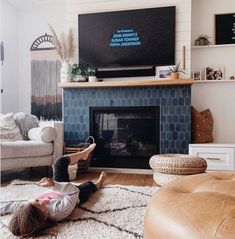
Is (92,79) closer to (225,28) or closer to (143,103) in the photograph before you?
(143,103)

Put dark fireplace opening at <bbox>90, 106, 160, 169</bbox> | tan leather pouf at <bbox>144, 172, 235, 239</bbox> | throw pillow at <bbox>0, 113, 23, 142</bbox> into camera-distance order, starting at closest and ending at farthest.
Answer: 1. tan leather pouf at <bbox>144, 172, 235, 239</bbox>
2. throw pillow at <bbox>0, 113, 23, 142</bbox>
3. dark fireplace opening at <bbox>90, 106, 160, 169</bbox>

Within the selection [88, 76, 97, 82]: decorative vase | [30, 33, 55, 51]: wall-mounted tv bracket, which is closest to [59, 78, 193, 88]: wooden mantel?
[88, 76, 97, 82]: decorative vase

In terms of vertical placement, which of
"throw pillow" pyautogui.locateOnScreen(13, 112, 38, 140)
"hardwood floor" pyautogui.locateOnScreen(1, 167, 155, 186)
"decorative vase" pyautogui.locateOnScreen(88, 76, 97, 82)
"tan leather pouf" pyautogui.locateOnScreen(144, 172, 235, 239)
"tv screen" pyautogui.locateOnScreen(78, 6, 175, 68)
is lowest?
"hardwood floor" pyautogui.locateOnScreen(1, 167, 155, 186)

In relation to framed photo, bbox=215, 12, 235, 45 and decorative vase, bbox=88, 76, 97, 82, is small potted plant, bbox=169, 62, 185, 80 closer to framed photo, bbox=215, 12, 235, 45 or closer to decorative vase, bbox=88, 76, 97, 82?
framed photo, bbox=215, 12, 235, 45

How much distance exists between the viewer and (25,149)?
289 centimetres

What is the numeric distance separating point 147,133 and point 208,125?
2.54 ft

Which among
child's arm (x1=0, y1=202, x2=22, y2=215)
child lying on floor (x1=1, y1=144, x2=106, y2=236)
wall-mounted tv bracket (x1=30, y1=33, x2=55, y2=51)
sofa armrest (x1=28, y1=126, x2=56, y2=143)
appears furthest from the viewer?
wall-mounted tv bracket (x1=30, y1=33, x2=55, y2=51)

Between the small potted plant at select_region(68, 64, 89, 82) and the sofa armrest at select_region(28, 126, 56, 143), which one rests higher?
the small potted plant at select_region(68, 64, 89, 82)

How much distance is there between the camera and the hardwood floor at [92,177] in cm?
288

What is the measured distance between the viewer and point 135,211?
1863 mm

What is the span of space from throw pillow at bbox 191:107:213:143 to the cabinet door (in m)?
0.22

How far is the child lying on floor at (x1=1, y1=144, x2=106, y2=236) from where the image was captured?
1.44 metres

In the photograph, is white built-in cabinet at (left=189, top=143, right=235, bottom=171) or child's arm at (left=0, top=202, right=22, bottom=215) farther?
white built-in cabinet at (left=189, top=143, right=235, bottom=171)

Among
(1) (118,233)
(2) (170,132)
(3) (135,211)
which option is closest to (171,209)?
(1) (118,233)
